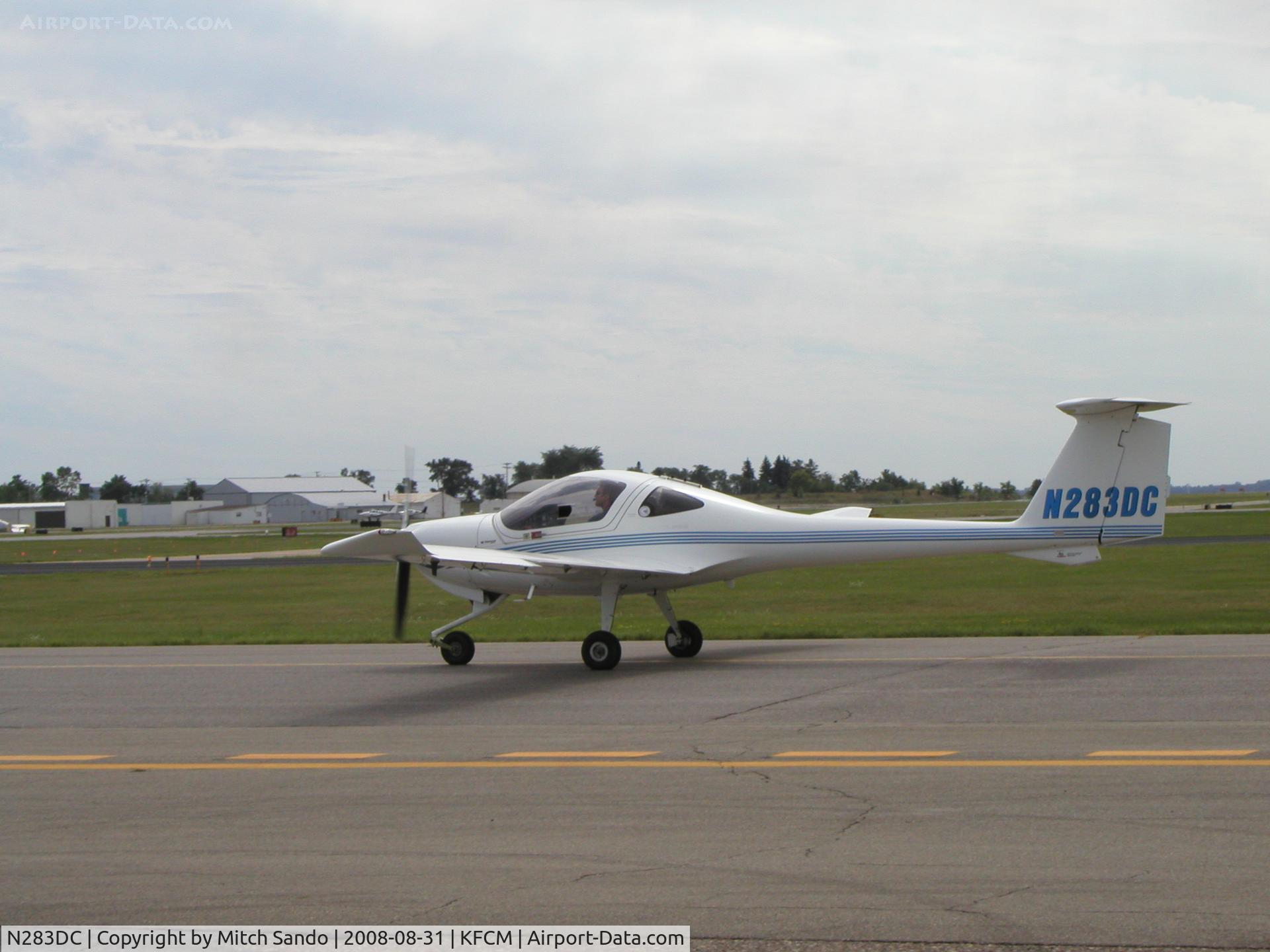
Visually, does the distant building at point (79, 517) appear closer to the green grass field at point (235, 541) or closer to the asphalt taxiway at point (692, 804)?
the green grass field at point (235, 541)

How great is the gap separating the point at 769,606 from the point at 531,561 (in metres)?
12.2

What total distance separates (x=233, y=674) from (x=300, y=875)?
382 inches

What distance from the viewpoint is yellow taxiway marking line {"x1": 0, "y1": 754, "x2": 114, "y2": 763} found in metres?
9.87

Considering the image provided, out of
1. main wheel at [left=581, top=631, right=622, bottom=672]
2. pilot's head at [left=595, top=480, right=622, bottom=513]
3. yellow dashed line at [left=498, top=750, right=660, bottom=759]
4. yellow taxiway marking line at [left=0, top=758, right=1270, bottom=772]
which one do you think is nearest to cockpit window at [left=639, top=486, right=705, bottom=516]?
pilot's head at [left=595, top=480, right=622, bottom=513]

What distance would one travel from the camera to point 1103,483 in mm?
14148

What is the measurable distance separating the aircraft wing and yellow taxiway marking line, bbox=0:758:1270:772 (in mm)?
4180

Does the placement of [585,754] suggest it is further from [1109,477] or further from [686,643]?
[1109,477]

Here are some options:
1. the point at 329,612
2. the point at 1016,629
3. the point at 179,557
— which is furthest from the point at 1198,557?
the point at 179,557

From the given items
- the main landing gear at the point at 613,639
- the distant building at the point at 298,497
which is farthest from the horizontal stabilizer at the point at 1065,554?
the distant building at the point at 298,497

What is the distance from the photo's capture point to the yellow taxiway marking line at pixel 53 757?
9867 mm

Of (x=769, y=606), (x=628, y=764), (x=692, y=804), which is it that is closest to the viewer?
(x=692, y=804)

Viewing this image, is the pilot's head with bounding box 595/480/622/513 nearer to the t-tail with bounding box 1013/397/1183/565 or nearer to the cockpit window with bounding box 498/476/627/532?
the cockpit window with bounding box 498/476/627/532

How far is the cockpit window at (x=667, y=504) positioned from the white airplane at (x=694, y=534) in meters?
0.02

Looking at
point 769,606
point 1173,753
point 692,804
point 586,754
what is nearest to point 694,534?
point 586,754
